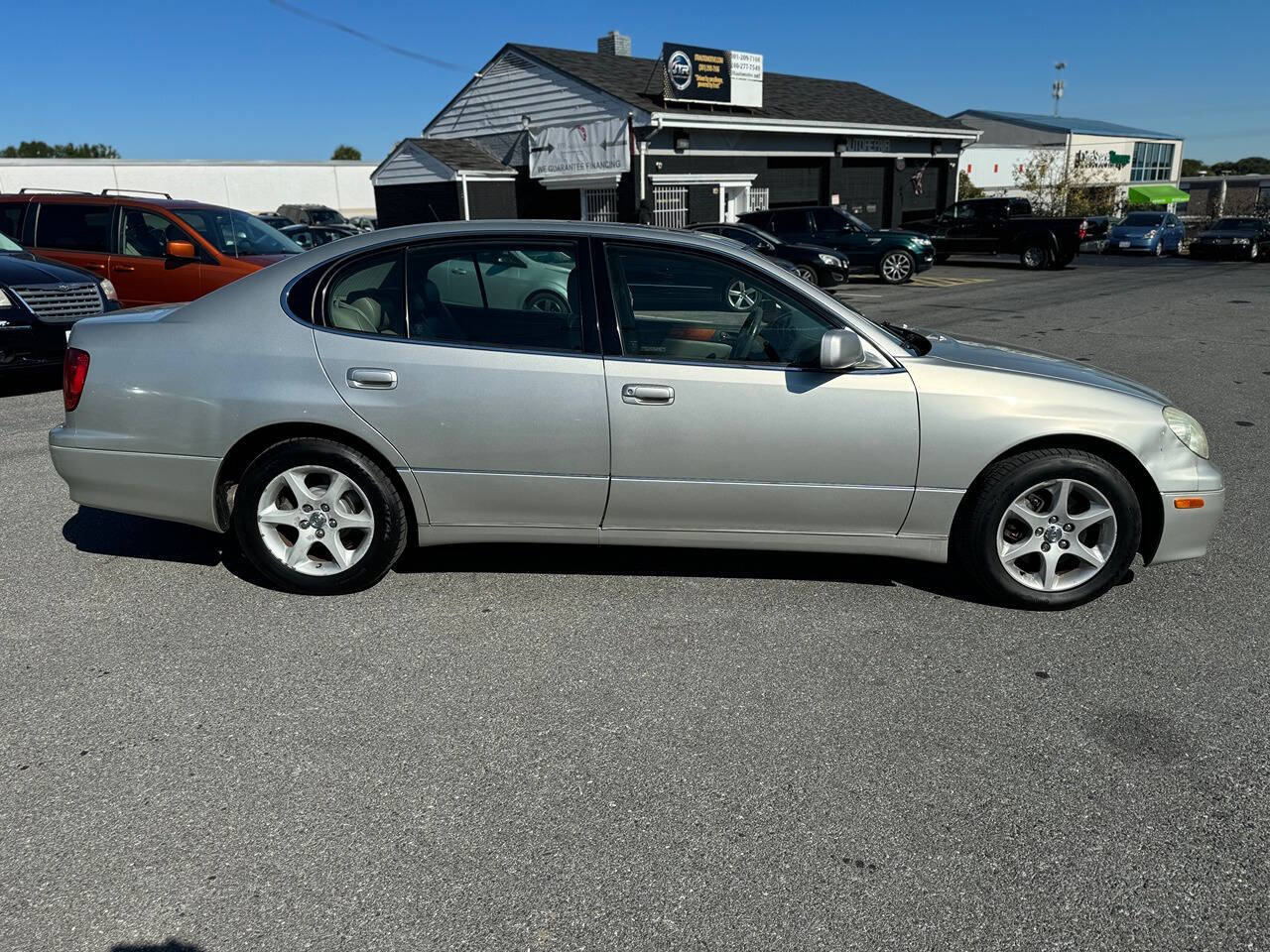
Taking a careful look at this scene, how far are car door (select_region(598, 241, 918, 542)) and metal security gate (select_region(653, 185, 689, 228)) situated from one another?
20.0 metres

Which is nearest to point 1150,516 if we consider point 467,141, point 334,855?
point 334,855

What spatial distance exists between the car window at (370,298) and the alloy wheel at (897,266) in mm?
17946

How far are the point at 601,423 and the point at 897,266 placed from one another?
1805 centimetres

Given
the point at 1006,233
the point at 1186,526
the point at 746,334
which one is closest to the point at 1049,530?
the point at 1186,526

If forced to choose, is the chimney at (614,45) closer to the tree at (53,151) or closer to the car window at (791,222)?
the car window at (791,222)

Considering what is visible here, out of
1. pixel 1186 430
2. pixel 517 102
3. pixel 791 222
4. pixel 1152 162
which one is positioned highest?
pixel 1152 162

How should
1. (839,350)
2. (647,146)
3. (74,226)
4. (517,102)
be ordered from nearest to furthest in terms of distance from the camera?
(839,350), (74,226), (647,146), (517,102)

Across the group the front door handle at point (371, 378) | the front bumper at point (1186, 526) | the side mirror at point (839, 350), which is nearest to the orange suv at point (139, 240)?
the front door handle at point (371, 378)

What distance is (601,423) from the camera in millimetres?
3914

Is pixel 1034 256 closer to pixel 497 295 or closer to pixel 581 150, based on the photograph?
pixel 581 150

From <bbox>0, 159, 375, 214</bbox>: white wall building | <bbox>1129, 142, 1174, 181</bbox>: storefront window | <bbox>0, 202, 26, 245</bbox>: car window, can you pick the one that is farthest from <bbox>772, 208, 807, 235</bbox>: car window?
<bbox>1129, 142, 1174, 181</bbox>: storefront window

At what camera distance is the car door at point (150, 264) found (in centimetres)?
1020

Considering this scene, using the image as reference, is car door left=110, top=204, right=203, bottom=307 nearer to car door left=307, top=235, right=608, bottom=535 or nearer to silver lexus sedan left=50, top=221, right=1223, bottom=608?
silver lexus sedan left=50, top=221, right=1223, bottom=608

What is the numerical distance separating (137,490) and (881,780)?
3.34 m
